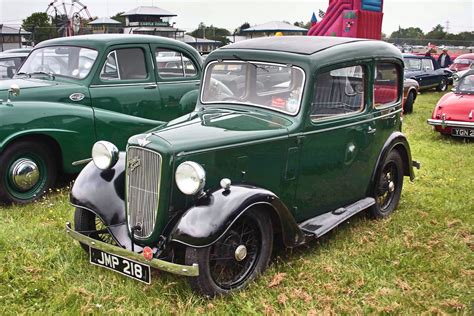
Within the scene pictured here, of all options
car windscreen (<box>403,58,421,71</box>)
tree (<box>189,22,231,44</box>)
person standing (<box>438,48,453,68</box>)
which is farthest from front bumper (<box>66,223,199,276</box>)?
tree (<box>189,22,231,44</box>)

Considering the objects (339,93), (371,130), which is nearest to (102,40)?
(339,93)

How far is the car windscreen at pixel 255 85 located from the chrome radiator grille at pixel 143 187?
119 centimetres

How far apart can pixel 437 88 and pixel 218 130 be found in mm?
15980

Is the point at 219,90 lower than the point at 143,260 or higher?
higher

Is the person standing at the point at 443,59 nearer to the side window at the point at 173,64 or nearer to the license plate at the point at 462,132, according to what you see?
the license plate at the point at 462,132

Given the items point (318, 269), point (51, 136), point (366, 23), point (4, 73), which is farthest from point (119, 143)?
point (366, 23)

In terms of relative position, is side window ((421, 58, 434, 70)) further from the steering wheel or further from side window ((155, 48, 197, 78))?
the steering wheel

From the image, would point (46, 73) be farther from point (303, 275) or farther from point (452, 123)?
point (452, 123)

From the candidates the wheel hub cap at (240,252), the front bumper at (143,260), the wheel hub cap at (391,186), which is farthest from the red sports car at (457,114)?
the front bumper at (143,260)

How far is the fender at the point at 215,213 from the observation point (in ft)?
10.5

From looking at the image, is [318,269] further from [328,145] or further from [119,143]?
[119,143]

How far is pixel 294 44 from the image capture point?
175 inches

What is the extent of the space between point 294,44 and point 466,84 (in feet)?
22.6

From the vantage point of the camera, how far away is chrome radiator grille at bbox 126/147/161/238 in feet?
11.3
